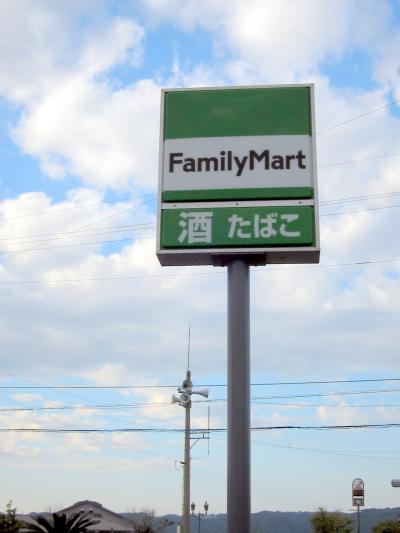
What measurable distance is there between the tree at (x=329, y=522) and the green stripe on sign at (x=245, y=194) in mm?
60206

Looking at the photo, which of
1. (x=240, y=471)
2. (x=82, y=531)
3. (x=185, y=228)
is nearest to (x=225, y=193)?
(x=185, y=228)

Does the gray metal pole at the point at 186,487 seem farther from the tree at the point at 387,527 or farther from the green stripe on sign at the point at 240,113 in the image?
the tree at the point at 387,527

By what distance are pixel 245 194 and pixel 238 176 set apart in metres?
0.26

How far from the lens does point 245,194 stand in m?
8.05

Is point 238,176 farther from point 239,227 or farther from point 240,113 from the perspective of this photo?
point 240,113

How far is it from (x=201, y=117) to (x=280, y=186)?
49.6 inches

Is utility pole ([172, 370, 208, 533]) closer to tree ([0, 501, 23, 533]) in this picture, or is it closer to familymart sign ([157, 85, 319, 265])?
tree ([0, 501, 23, 533])

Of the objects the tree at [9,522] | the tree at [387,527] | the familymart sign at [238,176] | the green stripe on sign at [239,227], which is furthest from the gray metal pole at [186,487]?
the tree at [387,527]

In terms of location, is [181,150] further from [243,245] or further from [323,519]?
[323,519]

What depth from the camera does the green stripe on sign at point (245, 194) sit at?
315 inches

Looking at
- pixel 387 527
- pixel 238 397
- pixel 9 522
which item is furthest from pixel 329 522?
pixel 238 397

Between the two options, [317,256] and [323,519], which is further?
[323,519]

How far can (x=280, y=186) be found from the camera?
26.5 feet

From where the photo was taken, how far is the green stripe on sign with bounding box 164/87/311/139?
838 cm
